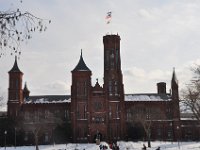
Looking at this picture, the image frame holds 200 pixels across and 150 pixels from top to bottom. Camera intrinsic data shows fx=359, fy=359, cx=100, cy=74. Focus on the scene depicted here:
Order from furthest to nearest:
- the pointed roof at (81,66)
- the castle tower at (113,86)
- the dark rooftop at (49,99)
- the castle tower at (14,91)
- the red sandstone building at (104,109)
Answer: the dark rooftop at (49,99), the castle tower at (14,91), the pointed roof at (81,66), the castle tower at (113,86), the red sandstone building at (104,109)

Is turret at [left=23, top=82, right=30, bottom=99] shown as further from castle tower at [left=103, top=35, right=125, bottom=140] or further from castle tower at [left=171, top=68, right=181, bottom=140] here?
castle tower at [left=171, top=68, right=181, bottom=140]

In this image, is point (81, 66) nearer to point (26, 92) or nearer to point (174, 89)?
point (26, 92)

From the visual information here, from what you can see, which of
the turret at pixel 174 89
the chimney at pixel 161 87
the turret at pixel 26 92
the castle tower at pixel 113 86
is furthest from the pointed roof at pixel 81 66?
the chimney at pixel 161 87

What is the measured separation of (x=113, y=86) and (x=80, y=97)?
770 cm

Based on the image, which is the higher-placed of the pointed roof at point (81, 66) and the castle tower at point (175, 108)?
the pointed roof at point (81, 66)

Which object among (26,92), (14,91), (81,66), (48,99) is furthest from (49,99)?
(81,66)

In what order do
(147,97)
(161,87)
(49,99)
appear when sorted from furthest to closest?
(161,87), (49,99), (147,97)

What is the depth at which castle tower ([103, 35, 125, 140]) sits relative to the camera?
3041 inches

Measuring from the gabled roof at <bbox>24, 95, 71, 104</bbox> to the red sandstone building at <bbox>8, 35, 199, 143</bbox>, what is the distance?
0.24 m

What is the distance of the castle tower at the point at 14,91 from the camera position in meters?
82.5

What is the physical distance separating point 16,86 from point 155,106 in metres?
32.8

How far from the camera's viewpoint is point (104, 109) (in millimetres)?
78188

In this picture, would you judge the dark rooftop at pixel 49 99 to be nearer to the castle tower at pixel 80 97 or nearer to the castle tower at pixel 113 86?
the castle tower at pixel 80 97

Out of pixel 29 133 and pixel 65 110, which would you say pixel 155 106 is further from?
pixel 29 133
